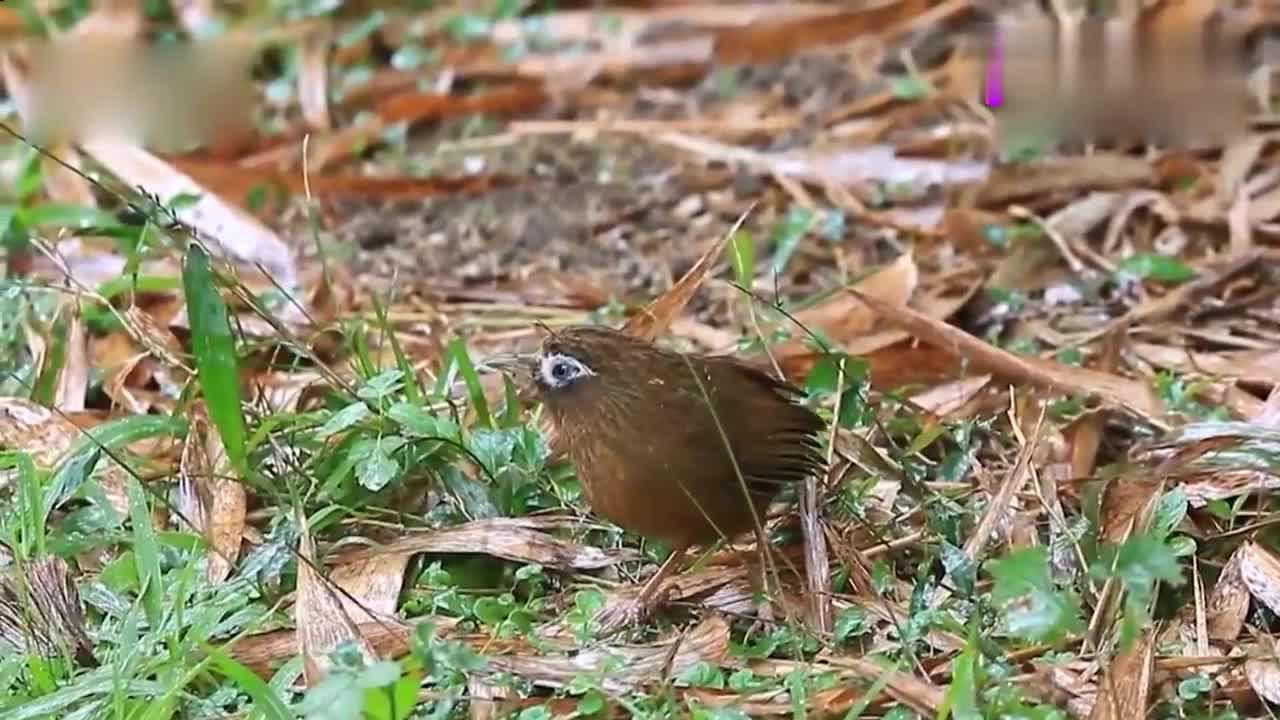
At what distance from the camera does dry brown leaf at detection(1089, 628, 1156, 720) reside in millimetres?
2059

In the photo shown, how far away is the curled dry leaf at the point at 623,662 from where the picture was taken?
2.19m

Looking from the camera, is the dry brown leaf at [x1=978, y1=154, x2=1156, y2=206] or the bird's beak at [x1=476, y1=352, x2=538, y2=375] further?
the dry brown leaf at [x1=978, y1=154, x2=1156, y2=206]

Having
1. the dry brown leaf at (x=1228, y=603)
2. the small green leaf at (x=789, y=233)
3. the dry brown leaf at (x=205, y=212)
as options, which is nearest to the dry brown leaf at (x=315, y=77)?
the dry brown leaf at (x=205, y=212)

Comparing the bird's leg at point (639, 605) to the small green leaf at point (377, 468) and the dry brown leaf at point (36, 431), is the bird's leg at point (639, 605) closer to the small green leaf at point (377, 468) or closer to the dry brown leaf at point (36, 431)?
the small green leaf at point (377, 468)

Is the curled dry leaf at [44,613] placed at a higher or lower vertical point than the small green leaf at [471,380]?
lower

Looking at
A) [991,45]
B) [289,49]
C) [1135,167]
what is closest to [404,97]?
[289,49]

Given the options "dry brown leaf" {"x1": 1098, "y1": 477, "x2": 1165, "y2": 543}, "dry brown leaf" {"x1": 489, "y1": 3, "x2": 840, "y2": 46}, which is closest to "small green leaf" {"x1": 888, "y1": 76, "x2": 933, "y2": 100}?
"dry brown leaf" {"x1": 489, "y1": 3, "x2": 840, "y2": 46}

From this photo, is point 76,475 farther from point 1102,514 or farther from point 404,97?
point 404,97

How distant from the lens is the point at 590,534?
2.67 meters

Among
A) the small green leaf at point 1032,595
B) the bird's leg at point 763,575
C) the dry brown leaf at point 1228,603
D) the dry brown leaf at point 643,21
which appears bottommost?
the dry brown leaf at point 1228,603

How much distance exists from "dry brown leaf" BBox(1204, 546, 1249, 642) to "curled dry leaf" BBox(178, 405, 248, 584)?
1.41 metres

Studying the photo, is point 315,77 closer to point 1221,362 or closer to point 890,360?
point 890,360

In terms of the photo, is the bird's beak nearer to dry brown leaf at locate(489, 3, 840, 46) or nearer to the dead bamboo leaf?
the dead bamboo leaf

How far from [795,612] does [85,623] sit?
39.1 inches
